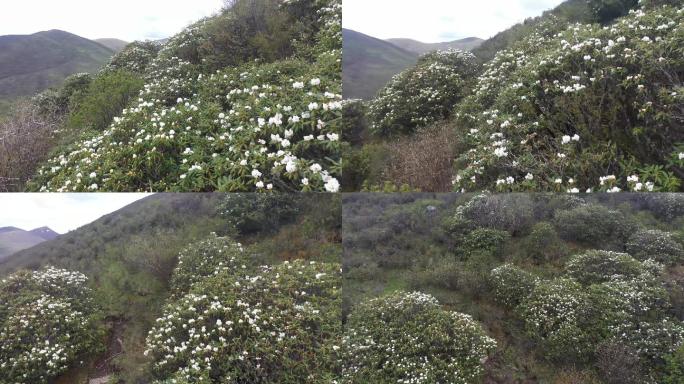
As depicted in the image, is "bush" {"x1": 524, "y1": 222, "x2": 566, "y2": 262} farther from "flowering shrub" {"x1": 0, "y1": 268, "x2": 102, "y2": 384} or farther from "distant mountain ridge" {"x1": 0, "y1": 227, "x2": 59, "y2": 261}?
"distant mountain ridge" {"x1": 0, "y1": 227, "x2": 59, "y2": 261}

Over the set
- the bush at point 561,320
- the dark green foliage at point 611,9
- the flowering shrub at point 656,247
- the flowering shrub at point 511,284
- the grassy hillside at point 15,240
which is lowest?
the bush at point 561,320

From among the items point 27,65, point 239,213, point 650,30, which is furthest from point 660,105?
point 27,65

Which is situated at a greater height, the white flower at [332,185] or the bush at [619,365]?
the white flower at [332,185]

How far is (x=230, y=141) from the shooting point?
3.65 metres

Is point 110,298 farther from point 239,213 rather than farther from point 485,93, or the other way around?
point 485,93

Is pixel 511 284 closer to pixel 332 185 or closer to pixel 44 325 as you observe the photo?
pixel 332 185

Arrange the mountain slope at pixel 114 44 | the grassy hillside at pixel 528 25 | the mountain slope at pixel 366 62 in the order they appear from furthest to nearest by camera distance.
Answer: the grassy hillside at pixel 528 25, the mountain slope at pixel 114 44, the mountain slope at pixel 366 62

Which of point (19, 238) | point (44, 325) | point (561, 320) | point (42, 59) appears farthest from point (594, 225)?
point (42, 59)

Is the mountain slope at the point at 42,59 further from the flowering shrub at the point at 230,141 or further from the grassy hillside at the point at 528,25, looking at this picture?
the grassy hillside at the point at 528,25

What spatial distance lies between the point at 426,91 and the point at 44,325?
4.83 meters

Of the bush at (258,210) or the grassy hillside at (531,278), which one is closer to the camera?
the grassy hillside at (531,278)

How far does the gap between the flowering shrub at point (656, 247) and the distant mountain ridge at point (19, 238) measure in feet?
15.3

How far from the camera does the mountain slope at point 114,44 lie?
5.66 meters

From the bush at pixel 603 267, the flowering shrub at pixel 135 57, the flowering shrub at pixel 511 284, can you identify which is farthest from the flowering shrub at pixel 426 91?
the flowering shrub at pixel 135 57
